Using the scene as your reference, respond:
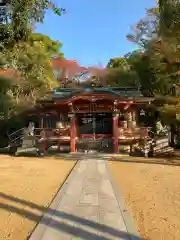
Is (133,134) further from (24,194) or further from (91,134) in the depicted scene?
(24,194)

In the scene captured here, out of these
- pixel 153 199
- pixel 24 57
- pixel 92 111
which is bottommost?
pixel 153 199

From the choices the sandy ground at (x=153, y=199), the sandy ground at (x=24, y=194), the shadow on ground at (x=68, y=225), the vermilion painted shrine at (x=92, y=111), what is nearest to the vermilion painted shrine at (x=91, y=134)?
the vermilion painted shrine at (x=92, y=111)

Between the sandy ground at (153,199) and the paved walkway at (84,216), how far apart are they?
1.32 feet

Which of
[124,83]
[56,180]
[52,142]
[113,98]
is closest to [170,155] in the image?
[113,98]

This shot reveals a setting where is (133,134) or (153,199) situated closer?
(153,199)

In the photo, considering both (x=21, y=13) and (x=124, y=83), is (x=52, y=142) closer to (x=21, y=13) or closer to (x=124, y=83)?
(x=124, y=83)

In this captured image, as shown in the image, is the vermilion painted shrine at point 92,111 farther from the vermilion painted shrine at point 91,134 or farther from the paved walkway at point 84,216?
the paved walkway at point 84,216

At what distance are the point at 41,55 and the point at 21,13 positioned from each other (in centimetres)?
2024

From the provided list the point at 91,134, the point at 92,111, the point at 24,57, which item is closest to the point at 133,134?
the point at 91,134

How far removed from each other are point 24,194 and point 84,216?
279 centimetres

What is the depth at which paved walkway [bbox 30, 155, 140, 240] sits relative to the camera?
5.39 m

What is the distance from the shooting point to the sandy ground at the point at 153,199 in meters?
5.90

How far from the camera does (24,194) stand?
869 cm

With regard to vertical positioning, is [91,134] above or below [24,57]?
below
